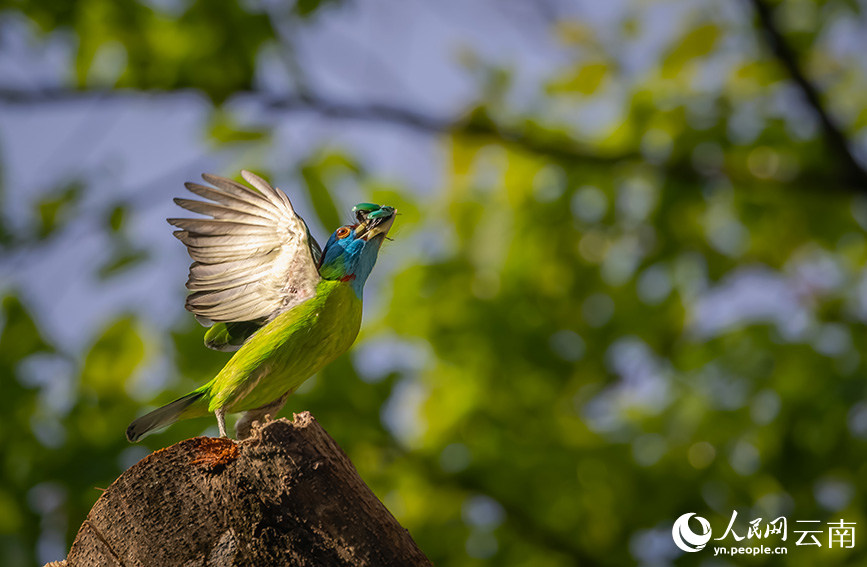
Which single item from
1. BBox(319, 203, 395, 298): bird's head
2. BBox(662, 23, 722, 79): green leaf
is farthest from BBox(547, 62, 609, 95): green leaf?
BBox(319, 203, 395, 298): bird's head

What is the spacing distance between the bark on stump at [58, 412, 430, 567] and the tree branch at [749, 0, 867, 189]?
167 inches

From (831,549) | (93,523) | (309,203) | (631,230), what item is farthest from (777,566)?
(93,523)

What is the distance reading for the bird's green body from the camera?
2.26 m

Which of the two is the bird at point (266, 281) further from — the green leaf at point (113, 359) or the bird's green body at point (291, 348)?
the green leaf at point (113, 359)

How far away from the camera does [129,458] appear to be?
4406mm

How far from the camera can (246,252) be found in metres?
2.39

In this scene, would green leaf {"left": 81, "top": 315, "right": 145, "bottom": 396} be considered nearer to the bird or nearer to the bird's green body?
the bird

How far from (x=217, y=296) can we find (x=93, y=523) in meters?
0.74

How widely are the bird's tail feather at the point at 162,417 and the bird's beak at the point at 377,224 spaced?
0.76m
